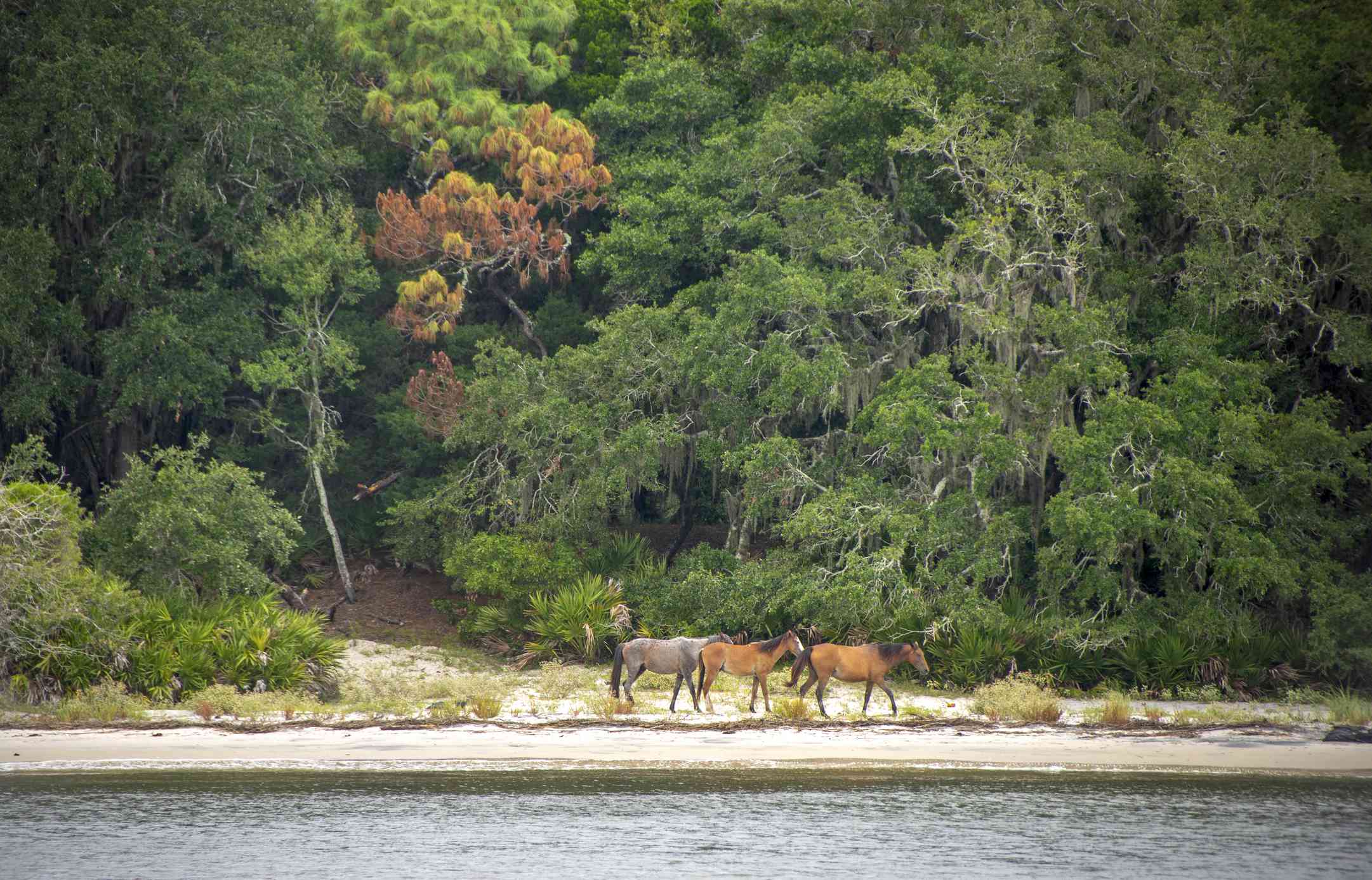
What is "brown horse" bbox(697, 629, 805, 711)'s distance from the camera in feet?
61.4

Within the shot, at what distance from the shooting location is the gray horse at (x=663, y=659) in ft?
63.1

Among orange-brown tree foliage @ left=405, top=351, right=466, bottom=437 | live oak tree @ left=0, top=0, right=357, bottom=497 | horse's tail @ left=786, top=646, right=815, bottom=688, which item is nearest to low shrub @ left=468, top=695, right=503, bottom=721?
horse's tail @ left=786, top=646, right=815, bottom=688

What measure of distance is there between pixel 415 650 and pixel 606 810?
10814 millimetres

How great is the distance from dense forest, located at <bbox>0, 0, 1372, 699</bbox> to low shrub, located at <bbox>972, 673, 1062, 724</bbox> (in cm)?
120

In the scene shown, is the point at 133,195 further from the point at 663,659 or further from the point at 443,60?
the point at 663,659

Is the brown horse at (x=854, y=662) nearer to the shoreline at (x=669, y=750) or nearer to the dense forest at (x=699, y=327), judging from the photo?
the shoreline at (x=669, y=750)

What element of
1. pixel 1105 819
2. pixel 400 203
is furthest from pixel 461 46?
pixel 1105 819

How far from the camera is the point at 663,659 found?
19.4 meters

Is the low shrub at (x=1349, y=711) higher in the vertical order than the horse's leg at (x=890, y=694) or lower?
lower

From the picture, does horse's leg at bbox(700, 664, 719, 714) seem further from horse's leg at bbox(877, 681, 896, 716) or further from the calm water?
the calm water

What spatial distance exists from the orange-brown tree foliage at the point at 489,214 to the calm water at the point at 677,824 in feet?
44.9

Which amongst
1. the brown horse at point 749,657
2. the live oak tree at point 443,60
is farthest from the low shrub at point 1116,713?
the live oak tree at point 443,60

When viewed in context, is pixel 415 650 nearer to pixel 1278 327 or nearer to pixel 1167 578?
pixel 1167 578

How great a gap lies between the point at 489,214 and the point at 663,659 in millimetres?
11957
